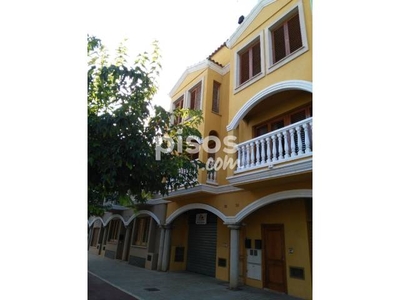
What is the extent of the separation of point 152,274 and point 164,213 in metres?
2.96

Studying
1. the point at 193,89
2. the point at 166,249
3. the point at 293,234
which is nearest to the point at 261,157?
the point at 293,234

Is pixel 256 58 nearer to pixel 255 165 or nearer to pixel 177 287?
pixel 255 165

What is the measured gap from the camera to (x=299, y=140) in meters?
6.81


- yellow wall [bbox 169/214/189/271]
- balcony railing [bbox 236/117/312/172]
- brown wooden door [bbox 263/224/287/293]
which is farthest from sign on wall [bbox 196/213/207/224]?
balcony railing [bbox 236/117/312/172]

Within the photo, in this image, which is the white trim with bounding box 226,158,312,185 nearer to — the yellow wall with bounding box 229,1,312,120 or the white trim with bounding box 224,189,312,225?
the white trim with bounding box 224,189,312,225

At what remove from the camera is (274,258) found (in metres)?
9.09

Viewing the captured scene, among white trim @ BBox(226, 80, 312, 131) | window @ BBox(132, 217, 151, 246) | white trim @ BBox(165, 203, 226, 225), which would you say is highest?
white trim @ BBox(226, 80, 312, 131)

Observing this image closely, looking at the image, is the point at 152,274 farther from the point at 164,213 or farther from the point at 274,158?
the point at 274,158

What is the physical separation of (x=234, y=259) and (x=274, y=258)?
140cm

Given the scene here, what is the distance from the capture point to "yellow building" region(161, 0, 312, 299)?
7695mm

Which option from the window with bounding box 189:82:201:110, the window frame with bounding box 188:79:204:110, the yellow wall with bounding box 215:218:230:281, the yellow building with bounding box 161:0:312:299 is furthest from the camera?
the window with bounding box 189:82:201:110

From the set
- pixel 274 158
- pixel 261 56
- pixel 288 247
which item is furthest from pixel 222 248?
pixel 261 56

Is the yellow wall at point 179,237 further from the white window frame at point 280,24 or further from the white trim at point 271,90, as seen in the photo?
the white window frame at point 280,24

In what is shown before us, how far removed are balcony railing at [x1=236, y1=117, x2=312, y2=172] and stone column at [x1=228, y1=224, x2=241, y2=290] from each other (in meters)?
2.54
